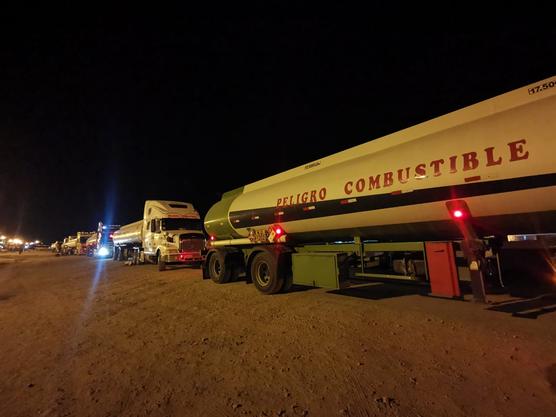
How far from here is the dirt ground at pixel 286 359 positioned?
319 cm

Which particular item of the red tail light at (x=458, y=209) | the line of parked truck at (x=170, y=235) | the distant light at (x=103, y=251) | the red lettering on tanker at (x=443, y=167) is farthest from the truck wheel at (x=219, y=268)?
the distant light at (x=103, y=251)

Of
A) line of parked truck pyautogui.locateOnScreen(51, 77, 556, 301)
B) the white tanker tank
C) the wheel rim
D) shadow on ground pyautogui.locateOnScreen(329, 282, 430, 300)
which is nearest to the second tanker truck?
the white tanker tank

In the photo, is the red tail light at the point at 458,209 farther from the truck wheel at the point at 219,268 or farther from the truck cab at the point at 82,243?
the truck cab at the point at 82,243

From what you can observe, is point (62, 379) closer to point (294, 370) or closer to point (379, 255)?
point (294, 370)

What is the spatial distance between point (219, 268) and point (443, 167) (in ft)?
28.7

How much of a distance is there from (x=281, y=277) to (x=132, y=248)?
1903 cm

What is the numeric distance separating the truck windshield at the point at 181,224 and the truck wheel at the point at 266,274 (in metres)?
9.15

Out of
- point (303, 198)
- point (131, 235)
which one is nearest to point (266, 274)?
point (303, 198)

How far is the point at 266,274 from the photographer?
9.77m

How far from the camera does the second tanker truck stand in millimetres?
16781

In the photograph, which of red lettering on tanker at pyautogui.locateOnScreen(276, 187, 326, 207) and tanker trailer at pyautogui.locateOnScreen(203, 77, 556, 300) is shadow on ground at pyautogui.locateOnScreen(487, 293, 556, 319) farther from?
red lettering on tanker at pyautogui.locateOnScreen(276, 187, 326, 207)

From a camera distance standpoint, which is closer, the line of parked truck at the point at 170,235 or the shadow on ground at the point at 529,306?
the shadow on ground at the point at 529,306

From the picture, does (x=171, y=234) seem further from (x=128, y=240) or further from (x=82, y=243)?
(x=82, y=243)

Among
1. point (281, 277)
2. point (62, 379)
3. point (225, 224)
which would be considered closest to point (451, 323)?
point (281, 277)
